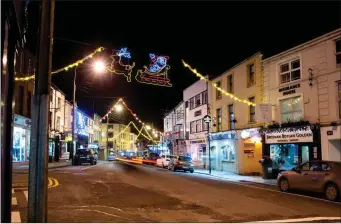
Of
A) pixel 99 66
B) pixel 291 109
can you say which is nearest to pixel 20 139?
pixel 99 66

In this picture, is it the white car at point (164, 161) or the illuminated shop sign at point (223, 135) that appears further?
the white car at point (164, 161)

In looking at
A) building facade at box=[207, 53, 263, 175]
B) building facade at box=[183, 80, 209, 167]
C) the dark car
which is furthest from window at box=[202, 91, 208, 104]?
the dark car

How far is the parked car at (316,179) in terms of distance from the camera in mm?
14175

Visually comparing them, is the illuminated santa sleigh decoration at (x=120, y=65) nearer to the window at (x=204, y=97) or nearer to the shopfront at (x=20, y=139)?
the shopfront at (x=20, y=139)

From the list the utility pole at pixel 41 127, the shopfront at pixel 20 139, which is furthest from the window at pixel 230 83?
the utility pole at pixel 41 127

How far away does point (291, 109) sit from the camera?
2322 centimetres

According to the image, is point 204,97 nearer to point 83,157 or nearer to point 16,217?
point 83,157

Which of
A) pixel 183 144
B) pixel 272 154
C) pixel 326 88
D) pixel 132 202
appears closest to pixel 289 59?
pixel 326 88

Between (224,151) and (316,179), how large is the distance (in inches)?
686

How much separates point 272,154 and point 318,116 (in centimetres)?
540

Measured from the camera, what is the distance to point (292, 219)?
9.65 meters

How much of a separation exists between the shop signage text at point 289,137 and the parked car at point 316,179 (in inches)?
193

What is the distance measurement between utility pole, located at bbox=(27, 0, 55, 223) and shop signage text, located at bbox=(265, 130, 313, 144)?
58.3 feet

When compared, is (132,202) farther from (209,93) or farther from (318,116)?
(209,93)
